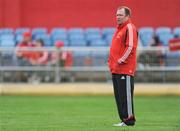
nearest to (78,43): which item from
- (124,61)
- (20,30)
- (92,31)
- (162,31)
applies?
(92,31)

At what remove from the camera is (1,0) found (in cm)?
2777

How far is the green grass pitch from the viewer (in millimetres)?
12430

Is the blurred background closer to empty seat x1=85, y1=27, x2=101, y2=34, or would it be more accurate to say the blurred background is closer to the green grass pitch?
empty seat x1=85, y1=27, x2=101, y2=34

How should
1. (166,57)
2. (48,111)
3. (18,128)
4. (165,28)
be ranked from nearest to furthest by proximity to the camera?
1. (18,128)
2. (48,111)
3. (166,57)
4. (165,28)

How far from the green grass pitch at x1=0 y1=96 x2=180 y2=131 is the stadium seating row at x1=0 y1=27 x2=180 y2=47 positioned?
11.1ft

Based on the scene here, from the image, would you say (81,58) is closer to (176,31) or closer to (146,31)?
(146,31)

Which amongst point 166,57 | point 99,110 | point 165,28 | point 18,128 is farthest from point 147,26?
point 18,128

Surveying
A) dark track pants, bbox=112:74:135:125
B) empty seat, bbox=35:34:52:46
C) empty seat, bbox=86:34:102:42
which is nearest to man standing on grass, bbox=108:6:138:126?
dark track pants, bbox=112:74:135:125

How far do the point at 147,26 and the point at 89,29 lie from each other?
99.6 inches

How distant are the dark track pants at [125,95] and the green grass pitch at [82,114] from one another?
259mm

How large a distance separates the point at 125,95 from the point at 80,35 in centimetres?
1356

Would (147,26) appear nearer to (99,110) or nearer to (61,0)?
→ (61,0)

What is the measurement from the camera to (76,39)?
2527 centimetres

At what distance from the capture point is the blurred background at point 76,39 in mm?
22031
